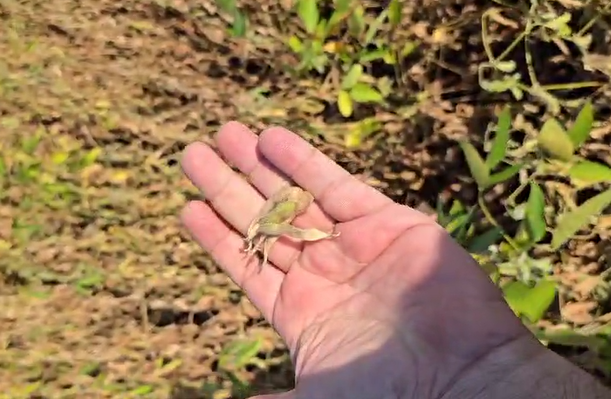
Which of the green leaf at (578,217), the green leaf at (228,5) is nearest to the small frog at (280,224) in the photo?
the green leaf at (578,217)

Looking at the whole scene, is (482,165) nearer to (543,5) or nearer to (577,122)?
(577,122)

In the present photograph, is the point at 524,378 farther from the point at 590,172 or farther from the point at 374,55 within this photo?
the point at 374,55

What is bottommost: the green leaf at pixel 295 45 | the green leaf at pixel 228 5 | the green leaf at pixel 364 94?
the green leaf at pixel 364 94

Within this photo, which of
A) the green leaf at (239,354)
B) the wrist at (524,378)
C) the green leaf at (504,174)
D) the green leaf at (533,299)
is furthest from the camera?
the green leaf at (239,354)

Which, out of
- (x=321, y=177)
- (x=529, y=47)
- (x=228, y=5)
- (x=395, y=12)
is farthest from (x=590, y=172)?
(x=228, y=5)

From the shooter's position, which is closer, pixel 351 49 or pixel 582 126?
pixel 582 126

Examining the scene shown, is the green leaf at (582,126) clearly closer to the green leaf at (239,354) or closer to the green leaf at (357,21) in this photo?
the green leaf at (357,21)
